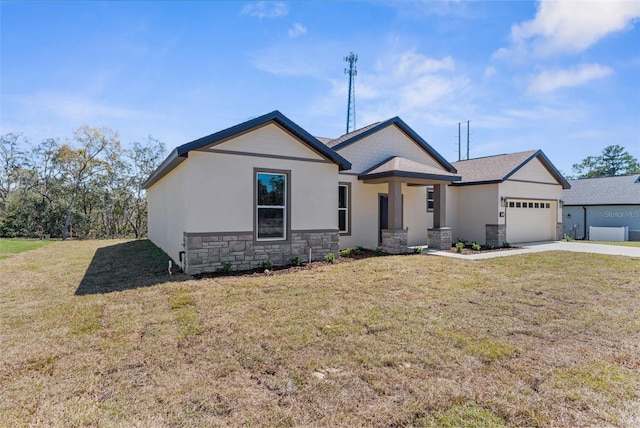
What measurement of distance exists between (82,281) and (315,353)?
653cm

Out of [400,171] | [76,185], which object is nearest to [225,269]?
[400,171]

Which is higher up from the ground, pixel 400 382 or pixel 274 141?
pixel 274 141

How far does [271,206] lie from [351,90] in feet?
54.0

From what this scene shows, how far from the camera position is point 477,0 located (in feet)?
27.9

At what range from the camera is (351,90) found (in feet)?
74.0

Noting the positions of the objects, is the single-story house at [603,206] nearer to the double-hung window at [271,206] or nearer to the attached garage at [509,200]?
the attached garage at [509,200]

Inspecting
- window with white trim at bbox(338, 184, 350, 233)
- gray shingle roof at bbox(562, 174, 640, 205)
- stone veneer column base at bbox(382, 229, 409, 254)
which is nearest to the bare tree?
window with white trim at bbox(338, 184, 350, 233)

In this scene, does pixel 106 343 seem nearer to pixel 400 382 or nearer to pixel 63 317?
pixel 63 317

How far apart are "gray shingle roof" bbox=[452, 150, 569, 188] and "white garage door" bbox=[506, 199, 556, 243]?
146cm

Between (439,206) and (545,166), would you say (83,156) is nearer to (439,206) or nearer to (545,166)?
(439,206)

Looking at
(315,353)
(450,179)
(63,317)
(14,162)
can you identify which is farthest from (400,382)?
(14,162)

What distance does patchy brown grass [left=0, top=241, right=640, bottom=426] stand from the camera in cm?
262

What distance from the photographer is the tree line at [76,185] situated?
21.3 meters

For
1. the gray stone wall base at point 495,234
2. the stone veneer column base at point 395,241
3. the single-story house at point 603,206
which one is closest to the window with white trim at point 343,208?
the stone veneer column base at point 395,241
